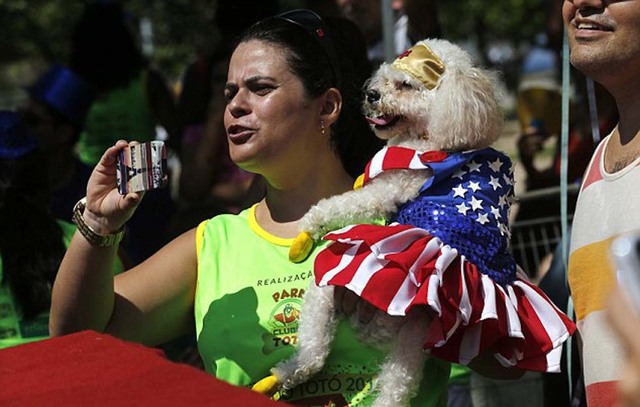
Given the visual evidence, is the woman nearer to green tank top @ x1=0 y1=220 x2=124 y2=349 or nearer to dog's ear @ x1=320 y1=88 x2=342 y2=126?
dog's ear @ x1=320 y1=88 x2=342 y2=126

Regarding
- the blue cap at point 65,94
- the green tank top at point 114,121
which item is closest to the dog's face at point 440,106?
the blue cap at point 65,94

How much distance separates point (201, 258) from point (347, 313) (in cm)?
48

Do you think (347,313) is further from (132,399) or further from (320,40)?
(132,399)

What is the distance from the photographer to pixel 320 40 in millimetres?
3463

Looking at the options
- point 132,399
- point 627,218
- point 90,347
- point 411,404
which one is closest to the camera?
point 132,399

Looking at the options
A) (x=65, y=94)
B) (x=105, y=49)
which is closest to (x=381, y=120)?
(x=65, y=94)

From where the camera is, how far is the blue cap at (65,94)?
5988 millimetres

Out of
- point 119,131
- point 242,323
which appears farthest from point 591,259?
point 119,131

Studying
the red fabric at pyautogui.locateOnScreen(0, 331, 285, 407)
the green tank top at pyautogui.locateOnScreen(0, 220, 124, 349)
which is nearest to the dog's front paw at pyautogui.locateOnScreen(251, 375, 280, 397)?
the red fabric at pyautogui.locateOnScreen(0, 331, 285, 407)

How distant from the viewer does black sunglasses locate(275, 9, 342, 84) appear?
3461 millimetres

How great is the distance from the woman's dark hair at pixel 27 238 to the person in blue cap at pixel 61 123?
1308 millimetres

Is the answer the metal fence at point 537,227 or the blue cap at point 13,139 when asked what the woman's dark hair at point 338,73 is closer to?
the blue cap at point 13,139

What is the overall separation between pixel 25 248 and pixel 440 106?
173 centimetres

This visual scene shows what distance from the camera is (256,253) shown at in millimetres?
3287
